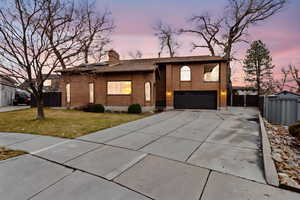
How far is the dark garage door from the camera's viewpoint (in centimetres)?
1580

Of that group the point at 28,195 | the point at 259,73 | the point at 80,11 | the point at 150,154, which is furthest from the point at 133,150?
the point at 259,73

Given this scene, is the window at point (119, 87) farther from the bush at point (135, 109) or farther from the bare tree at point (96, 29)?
the bare tree at point (96, 29)

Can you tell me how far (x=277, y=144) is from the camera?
17.6 ft

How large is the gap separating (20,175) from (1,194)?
0.59 metres

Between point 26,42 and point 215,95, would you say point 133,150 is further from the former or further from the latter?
point 215,95

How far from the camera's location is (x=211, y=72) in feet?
51.5

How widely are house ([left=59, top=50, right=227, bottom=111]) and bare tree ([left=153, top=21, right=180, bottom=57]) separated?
1251 cm

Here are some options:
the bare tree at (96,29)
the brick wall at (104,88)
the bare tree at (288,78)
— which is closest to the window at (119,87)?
the brick wall at (104,88)

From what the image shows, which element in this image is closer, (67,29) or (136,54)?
(67,29)

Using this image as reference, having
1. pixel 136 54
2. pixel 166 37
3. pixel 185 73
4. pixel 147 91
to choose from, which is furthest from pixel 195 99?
pixel 136 54

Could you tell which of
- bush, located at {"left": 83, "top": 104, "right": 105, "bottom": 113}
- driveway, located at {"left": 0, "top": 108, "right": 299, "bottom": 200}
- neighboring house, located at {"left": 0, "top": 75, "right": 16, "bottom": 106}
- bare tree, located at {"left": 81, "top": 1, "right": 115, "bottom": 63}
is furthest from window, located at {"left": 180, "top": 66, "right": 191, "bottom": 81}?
neighboring house, located at {"left": 0, "top": 75, "right": 16, "bottom": 106}

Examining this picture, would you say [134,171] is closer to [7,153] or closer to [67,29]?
[7,153]

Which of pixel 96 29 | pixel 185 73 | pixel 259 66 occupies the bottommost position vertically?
pixel 185 73

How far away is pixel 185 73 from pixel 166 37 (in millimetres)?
14336
